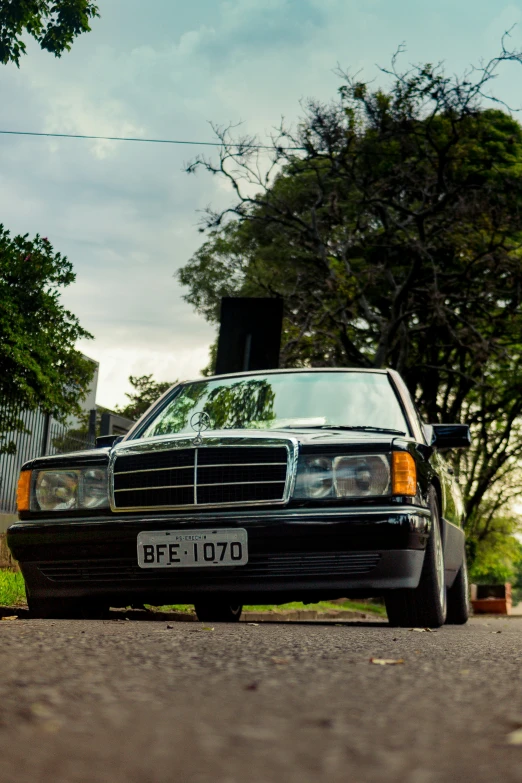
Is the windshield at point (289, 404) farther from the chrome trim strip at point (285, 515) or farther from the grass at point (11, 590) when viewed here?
the grass at point (11, 590)

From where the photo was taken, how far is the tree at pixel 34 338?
11.8 m

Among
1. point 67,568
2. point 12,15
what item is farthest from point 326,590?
point 12,15

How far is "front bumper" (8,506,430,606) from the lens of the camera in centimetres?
531

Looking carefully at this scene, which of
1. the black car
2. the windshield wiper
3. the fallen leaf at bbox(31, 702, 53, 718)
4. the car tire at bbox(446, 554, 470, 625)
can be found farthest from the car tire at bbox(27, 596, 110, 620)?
the fallen leaf at bbox(31, 702, 53, 718)

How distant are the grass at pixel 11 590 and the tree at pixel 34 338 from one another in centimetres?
269

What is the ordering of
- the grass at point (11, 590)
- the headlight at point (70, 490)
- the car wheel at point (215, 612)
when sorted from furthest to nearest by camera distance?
the grass at point (11, 590), the car wheel at point (215, 612), the headlight at point (70, 490)

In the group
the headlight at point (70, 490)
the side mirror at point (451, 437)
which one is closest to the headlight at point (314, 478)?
the headlight at point (70, 490)

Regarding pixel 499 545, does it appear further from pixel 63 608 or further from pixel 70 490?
pixel 70 490

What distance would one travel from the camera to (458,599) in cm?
832

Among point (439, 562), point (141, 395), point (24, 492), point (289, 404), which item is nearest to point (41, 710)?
point (24, 492)

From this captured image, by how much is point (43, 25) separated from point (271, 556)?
1467 cm

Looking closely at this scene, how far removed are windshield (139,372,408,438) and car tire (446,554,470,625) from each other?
2305mm

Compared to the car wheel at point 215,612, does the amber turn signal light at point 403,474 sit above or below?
above

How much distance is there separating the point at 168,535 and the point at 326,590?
2.88 feet
